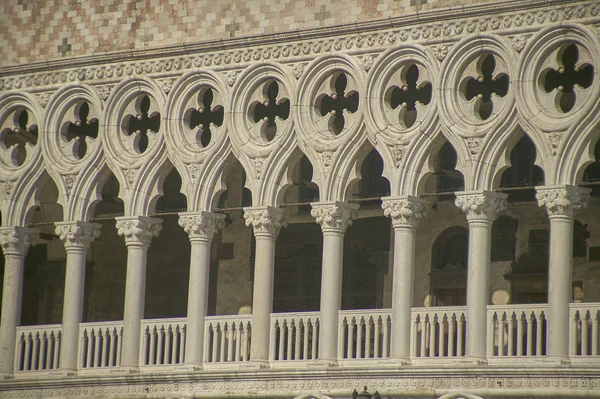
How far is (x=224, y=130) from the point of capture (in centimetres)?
2145

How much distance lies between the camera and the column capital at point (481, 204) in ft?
63.3

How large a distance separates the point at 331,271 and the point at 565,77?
3852 mm

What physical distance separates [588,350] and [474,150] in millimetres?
2679

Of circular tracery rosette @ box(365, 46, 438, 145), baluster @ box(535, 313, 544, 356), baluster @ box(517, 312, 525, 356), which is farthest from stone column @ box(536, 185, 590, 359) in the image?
circular tracery rosette @ box(365, 46, 438, 145)

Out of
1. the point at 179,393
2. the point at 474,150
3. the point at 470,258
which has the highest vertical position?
the point at 474,150

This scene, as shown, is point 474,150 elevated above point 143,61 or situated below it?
below

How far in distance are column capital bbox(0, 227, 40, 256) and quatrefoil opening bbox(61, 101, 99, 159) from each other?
1245 mm

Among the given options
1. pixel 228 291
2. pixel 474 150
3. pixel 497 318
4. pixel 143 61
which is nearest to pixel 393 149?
pixel 474 150

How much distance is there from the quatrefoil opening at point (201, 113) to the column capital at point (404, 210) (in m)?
2.82

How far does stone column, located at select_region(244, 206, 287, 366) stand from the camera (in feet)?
68.1

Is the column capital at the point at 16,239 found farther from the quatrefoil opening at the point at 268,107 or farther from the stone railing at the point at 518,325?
the stone railing at the point at 518,325

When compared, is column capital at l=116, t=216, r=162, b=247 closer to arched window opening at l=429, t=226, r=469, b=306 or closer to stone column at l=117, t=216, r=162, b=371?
stone column at l=117, t=216, r=162, b=371

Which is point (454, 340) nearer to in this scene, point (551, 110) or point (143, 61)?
point (551, 110)

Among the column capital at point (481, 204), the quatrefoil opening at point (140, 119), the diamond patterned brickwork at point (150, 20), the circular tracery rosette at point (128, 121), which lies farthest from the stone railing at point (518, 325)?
the quatrefoil opening at point (140, 119)
